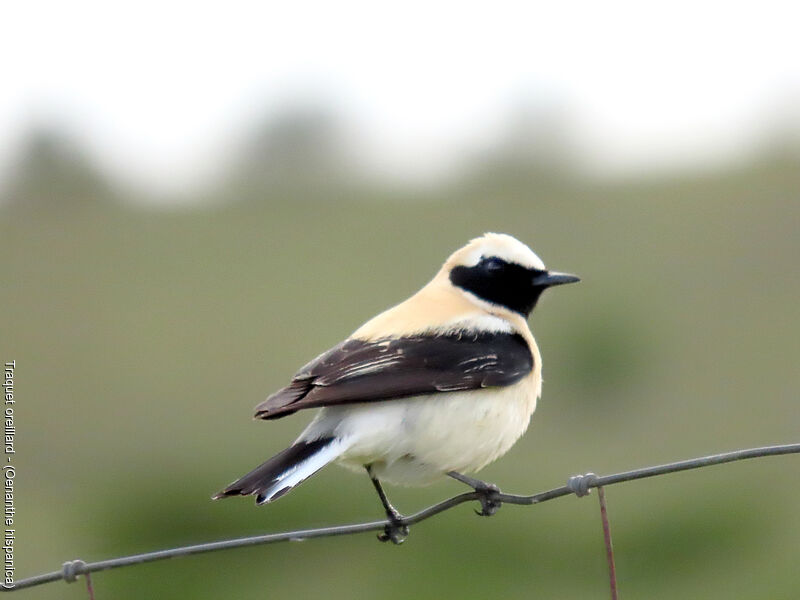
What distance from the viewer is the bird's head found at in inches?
267

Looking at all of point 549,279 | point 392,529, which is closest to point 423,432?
point 392,529

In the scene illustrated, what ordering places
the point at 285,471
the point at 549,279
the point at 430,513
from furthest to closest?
1. the point at 549,279
2. the point at 285,471
3. the point at 430,513

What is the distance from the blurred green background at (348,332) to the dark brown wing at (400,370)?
22.2 ft

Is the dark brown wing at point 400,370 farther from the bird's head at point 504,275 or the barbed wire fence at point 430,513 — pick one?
A: the barbed wire fence at point 430,513

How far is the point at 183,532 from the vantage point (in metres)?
14.4

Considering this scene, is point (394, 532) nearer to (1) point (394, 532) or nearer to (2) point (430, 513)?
(1) point (394, 532)

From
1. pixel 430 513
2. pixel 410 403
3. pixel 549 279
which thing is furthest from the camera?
pixel 549 279

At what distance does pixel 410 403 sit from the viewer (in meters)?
5.67

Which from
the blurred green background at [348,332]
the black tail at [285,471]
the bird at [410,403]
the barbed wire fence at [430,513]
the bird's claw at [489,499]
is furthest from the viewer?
the blurred green background at [348,332]

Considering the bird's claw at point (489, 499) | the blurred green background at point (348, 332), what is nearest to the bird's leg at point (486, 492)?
the bird's claw at point (489, 499)

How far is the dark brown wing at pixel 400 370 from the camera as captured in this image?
215 inches

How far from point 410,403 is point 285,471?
2.13 feet

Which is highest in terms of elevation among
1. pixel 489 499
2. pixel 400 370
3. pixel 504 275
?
pixel 504 275

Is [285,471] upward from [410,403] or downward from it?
downward
